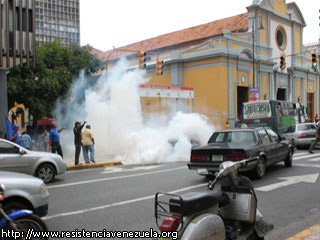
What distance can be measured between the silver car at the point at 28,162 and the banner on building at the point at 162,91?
1049 centimetres

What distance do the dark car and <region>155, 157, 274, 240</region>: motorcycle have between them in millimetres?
4134

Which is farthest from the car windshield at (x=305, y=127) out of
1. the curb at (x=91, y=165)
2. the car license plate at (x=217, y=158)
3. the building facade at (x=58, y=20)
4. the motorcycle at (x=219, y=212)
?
the building facade at (x=58, y=20)

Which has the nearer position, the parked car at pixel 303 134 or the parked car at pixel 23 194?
the parked car at pixel 23 194

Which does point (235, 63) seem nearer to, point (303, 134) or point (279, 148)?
point (303, 134)

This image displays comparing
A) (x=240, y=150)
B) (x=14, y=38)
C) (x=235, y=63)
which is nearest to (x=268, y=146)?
(x=240, y=150)

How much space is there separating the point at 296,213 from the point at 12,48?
15101mm

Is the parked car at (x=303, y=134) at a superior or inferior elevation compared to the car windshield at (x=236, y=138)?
inferior

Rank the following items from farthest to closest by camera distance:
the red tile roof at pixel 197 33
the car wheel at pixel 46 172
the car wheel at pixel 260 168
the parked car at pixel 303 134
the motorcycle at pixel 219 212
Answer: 1. the red tile roof at pixel 197 33
2. the parked car at pixel 303 134
3. the car wheel at pixel 46 172
4. the car wheel at pixel 260 168
5. the motorcycle at pixel 219 212

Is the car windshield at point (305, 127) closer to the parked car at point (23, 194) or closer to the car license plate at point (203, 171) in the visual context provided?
the car license plate at point (203, 171)

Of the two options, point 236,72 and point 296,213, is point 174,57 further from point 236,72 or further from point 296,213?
point 296,213

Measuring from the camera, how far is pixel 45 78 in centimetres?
1911

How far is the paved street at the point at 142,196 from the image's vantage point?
17.8ft

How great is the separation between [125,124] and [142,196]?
1093 cm

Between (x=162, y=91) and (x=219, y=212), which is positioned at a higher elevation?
(x=162, y=91)
